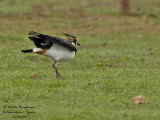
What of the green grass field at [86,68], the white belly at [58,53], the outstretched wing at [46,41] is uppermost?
the outstretched wing at [46,41]

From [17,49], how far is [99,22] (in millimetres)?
13144

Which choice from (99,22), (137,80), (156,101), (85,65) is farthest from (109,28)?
(156,101)

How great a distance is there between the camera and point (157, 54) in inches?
845

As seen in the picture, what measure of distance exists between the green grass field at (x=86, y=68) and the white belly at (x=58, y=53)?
2.20 feet

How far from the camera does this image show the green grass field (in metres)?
10.7

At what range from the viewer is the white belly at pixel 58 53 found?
1370 centimetres

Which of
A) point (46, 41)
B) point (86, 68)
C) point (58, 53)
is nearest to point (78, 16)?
point (86, 68)

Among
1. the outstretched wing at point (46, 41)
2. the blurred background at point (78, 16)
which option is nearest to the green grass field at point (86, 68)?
the blurred background at point (78, 16)

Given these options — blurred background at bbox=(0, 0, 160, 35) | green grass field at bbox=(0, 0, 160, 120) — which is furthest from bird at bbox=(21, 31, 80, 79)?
blurred background at bbox=(0, 0, 160, 35)

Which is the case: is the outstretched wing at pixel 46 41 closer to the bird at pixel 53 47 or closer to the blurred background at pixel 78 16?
the bird at pixel 53 47

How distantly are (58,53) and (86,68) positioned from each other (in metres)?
3.55

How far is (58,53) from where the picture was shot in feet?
45.4

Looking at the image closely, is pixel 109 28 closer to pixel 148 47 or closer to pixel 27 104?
pixel 148 47

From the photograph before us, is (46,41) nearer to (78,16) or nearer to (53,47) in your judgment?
(53,47)
